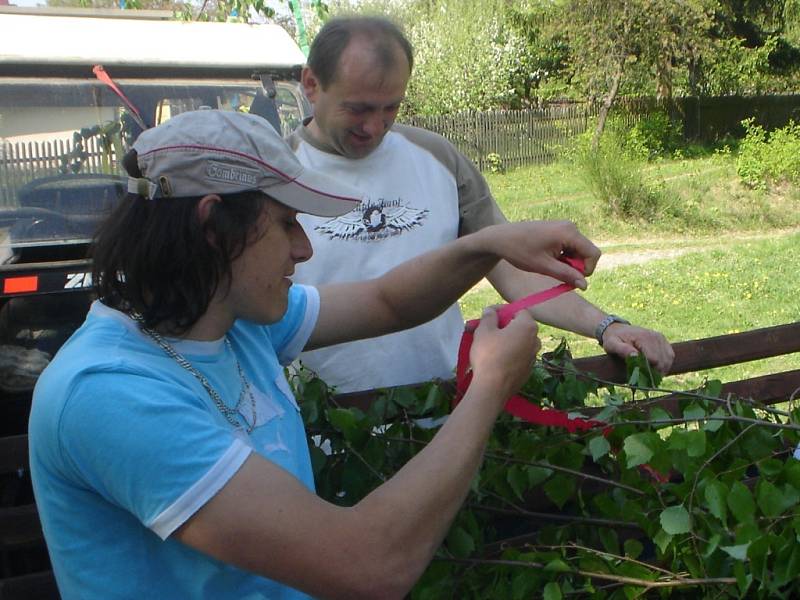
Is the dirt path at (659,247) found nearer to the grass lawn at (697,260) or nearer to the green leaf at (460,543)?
the grass lawn at (697,260)

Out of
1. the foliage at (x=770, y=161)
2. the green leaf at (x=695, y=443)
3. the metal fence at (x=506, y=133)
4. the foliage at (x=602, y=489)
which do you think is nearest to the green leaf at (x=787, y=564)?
the foliage at (x=602, y=489)

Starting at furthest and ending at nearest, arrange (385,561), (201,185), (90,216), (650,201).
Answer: (650,201) < (90,216) < (201,185) < (385,561)

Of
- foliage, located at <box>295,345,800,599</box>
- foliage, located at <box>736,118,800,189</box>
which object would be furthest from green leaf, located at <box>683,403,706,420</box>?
foliage, located at <box>736,118,800,189</box>

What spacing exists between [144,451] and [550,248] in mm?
837

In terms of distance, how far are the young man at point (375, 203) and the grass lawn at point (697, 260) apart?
7.80 feet

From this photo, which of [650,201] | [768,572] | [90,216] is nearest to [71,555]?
[768,572]

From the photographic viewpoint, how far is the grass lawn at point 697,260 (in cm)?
739

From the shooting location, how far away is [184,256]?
1.33m

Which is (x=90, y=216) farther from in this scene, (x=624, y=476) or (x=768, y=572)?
(x=768, y=572)

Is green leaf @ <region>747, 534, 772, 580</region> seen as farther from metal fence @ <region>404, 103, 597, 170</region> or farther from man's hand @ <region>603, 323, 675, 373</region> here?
metal fence @ <region>404, 103, 597, 170</region>

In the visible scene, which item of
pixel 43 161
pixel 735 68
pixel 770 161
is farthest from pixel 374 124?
pixel 735 68

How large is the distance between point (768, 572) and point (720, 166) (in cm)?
1631

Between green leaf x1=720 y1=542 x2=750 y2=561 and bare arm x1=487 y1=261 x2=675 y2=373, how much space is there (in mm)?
770

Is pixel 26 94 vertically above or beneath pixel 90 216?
Answer: above
